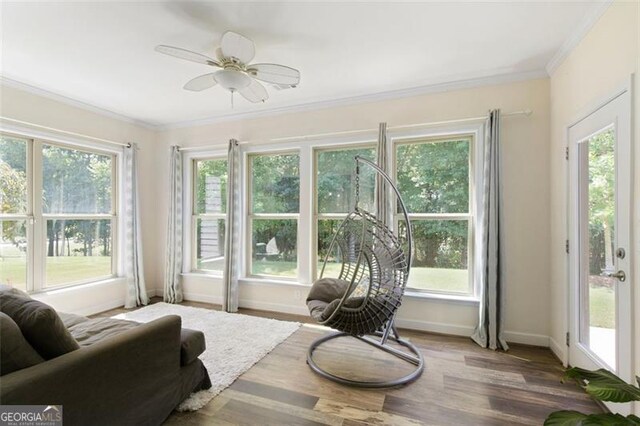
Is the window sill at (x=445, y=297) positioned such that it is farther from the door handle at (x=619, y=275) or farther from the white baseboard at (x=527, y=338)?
the door handle at (x=619, y=275)

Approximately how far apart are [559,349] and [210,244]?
4.32 metres

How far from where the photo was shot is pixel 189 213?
178 inches

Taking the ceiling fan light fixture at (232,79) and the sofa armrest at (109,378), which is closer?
the sofa armrest at (109,378)

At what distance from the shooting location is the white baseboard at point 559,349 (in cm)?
249

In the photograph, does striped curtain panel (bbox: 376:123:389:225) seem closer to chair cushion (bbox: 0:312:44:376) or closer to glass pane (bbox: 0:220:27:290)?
chair cushion (bbox: 0:312:44:376)

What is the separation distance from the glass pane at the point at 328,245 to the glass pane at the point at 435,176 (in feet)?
3.19

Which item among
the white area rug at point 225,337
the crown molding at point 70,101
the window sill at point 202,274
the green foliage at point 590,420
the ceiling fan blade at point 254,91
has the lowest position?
the white area rug at point 225,337

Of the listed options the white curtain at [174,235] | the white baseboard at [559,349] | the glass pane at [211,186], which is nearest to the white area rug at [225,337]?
the white curtain at [174,235]

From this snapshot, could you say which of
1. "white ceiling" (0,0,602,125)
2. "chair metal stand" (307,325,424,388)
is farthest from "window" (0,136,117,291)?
"chair metal stand" (307,325,424,388)

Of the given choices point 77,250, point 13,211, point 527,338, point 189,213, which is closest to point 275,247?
point 189,213

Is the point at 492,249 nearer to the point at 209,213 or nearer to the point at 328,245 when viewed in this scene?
the point at 328,245

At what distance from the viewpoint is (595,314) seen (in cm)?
212

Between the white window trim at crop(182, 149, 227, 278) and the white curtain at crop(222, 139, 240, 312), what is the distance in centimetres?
48

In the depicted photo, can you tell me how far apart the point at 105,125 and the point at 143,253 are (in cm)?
189
